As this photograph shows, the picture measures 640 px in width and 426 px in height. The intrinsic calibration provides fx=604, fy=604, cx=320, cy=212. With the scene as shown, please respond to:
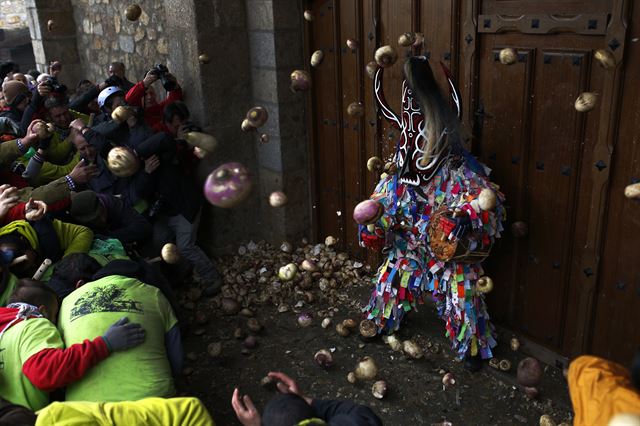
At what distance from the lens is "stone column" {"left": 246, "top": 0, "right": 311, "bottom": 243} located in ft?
15.9

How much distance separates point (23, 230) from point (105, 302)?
3.53ft

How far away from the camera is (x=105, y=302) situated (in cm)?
293

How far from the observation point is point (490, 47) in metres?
3.51

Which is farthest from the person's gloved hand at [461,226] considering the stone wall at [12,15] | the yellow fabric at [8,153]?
the stone wall at [12,15]

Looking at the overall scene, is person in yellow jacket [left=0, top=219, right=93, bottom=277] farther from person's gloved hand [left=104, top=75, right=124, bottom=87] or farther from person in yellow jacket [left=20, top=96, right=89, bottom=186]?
person's gloved hand [left=104, top=75, right=124, bottom=87]

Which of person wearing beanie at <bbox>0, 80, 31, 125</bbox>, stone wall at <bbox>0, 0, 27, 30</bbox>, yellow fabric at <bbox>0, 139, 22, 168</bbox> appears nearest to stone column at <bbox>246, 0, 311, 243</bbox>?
yellow fabric at <bbox>0, 139, 22, 168</bbox>

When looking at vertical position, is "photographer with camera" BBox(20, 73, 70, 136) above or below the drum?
above

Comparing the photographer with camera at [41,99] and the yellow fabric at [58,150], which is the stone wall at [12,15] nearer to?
the photographer with camera at [41,99]

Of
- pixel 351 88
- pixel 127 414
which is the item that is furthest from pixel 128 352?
pixel 351 88

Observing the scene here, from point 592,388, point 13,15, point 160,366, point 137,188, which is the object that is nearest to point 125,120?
point 137,188

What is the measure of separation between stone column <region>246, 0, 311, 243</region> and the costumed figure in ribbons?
154cm

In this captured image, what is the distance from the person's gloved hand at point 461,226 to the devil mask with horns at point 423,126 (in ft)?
1.04

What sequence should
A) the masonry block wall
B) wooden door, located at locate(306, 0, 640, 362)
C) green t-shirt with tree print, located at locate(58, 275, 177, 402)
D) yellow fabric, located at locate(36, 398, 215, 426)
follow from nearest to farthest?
yellow fabric, located at locate(36, 398, 215, 426)
green t-shirt with tree print, located at locate(58, 275, 177, 402)
wooden door, located at locate(306, 0, 640, 362)
the masonry block wall

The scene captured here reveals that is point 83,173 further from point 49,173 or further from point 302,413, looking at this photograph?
point 302,413
